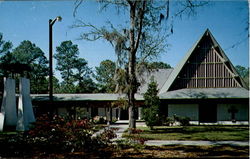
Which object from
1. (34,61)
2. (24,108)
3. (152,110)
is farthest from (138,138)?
(34,61)

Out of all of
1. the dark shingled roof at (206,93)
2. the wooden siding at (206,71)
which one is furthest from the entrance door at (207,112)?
the wooden siding at (206,71)

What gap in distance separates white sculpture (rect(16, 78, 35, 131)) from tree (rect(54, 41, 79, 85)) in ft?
121

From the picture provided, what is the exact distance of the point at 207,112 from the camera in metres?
22.8

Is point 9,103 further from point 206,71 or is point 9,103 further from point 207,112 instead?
point 206,71

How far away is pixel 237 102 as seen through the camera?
21.8m

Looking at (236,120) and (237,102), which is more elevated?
(237,102)

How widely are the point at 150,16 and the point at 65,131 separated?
411 inches

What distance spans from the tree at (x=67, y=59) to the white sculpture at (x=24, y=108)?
36926 mm

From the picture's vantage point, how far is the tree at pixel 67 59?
180 feet

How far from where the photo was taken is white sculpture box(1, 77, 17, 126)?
18.7 m

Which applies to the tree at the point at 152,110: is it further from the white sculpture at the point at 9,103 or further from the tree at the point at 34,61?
the tree at the point at 34,61

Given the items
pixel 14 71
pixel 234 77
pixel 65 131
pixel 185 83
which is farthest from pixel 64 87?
pixel 65 131

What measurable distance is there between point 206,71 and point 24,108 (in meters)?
19.4

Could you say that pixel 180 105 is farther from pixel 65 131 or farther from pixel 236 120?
pixel 65 131
